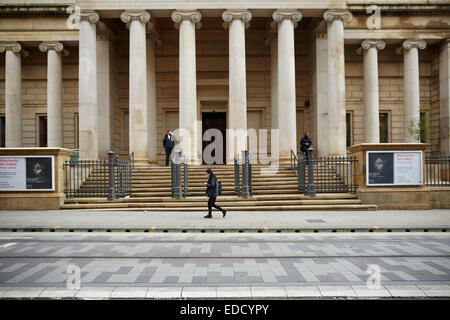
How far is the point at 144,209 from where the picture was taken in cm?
1514

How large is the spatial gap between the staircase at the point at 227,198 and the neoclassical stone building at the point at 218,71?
2.74 meters

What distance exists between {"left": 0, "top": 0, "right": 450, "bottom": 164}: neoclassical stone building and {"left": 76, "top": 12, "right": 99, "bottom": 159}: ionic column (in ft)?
0.18

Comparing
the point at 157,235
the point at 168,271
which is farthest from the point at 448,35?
the point at 168,271

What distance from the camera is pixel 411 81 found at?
24.1 meters

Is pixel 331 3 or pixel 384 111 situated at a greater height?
pixel 331 3

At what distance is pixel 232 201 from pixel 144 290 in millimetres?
10452

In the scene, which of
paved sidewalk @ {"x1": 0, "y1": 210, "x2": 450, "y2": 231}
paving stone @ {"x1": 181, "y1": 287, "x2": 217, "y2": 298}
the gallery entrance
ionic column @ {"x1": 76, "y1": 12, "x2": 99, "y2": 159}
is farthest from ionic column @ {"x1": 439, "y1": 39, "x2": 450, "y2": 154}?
paving stone @ {"x1": 181, "y1": 287, "x2": 217, "y2": 298}

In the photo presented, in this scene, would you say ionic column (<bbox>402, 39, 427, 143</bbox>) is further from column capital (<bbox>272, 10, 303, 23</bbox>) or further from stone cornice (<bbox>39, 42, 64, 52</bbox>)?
stone cornice (<bbox>39, 42, 64, 52</bbox>)

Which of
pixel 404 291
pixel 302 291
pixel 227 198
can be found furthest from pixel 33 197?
pixel 404 291

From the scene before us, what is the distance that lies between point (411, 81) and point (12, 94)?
83.2 ft

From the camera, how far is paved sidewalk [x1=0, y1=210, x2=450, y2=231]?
34.4 ft

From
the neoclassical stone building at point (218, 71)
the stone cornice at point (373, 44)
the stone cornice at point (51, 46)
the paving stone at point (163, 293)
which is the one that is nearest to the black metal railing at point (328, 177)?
the neoclassical stone building at point (218, 71)

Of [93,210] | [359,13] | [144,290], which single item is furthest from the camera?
[359,13]

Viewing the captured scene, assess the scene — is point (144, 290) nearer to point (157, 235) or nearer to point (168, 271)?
point (168, 271)
